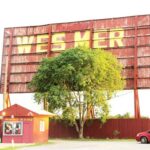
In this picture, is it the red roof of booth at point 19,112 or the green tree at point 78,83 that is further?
the green tree at point 78,83

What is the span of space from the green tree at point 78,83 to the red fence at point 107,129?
1.89 metres

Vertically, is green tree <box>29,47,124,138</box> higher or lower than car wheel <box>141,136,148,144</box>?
higher

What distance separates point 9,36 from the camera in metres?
55.9

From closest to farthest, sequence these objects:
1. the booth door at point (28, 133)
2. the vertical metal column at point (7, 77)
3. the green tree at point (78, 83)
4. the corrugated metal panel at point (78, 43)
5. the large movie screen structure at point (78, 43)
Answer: the booth door at point (28, 133)
the green tree at point (78, 83)
the large movie screen structure at point (78, 43)
the corrugated metal panel at point (78, 43)
the vertical metal column at point (7, 77)

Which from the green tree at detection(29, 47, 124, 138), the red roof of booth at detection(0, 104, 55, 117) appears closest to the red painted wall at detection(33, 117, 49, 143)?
the red roof of booth at detection(0, 104, 55, 117)

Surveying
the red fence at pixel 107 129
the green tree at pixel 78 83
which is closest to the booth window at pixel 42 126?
the green tree at pixel 78 83

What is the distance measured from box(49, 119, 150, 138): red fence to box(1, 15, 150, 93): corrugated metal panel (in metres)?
4.17

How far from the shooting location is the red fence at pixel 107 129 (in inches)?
1806

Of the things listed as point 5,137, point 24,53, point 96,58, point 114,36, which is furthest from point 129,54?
point 5,137

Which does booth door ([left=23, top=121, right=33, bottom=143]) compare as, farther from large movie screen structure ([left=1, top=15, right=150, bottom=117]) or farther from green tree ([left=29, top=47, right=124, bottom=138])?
large movie screen structure ([left=1, top=15, right=150, bottom=117])

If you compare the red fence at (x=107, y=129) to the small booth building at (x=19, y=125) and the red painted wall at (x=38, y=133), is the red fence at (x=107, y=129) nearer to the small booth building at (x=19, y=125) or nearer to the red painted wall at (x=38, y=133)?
the red painted wall at (x=38, y=133)

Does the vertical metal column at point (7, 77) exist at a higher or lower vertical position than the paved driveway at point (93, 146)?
higher

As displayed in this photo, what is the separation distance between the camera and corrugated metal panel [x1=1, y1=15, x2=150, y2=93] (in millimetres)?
48531

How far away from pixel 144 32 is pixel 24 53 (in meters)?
15.1
